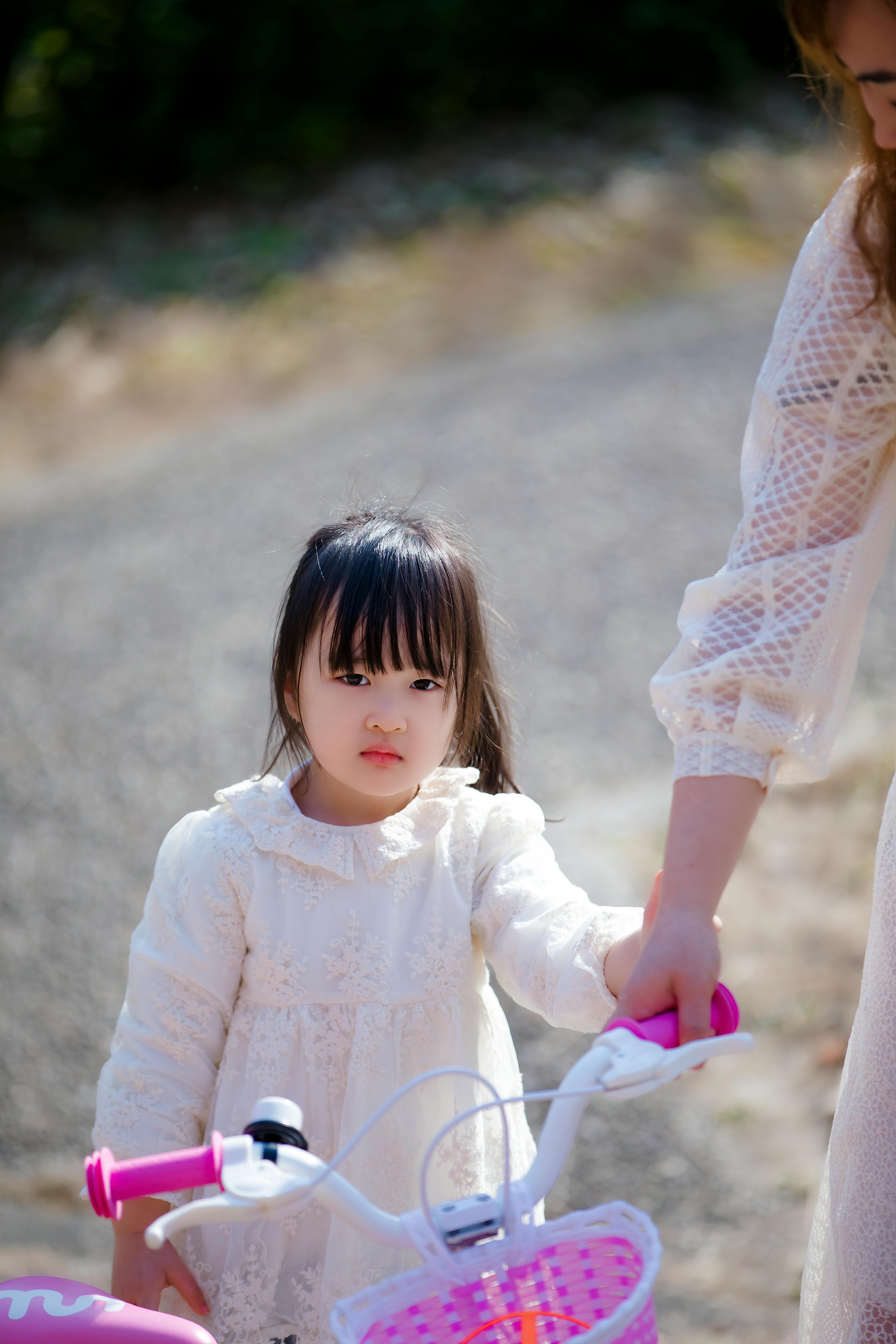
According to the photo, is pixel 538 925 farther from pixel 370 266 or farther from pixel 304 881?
pixel 370 266

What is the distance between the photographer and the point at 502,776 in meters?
1.85

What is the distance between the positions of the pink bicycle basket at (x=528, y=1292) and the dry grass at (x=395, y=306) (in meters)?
6.84

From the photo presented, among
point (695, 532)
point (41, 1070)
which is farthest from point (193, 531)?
point (41, 1070)

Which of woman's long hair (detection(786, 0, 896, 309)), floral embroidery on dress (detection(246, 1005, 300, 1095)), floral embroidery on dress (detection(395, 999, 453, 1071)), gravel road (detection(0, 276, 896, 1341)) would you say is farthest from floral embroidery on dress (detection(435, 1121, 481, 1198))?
woman's long hair (detection(786, 0, 896, 309))

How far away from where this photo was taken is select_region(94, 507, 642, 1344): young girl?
4.96 feet

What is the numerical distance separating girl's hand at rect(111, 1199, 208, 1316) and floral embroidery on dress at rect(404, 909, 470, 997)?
416 millimetres

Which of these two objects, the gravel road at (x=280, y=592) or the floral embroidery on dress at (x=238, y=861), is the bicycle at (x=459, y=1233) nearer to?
the floral embroidery on dress at (x=238, y=861)

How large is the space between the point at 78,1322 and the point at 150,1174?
268mm

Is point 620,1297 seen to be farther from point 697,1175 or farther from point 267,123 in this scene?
point 267,123

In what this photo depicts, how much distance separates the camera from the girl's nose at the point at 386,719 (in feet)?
4.99

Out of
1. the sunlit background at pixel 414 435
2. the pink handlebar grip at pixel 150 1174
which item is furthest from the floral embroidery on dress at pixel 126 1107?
the sunlit background at pixel 414 435

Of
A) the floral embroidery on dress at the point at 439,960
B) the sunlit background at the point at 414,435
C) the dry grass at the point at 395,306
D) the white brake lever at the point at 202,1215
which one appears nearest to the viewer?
the white brake lever at the point at 202,1215

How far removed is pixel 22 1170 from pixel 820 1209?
2022 mm

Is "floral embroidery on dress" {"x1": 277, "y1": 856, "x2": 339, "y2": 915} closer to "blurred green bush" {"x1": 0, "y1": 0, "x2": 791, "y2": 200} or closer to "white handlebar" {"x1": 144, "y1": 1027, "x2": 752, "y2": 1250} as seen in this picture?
"white handlebar" {"x1": 144, "y1": 1027, "x2": 752, "y2": 1250}
